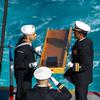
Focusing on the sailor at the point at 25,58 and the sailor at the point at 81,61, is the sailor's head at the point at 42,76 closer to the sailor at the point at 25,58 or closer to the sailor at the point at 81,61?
the sailor at the point at 81,61

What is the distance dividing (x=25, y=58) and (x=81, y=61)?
79cm

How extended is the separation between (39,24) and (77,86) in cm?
925

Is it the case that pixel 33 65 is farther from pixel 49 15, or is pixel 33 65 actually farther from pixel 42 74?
pixel 49 15

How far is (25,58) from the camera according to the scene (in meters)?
7.03

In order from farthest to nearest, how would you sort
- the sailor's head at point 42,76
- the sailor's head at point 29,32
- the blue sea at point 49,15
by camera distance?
the blue sea at point 49,15 → the sailor's head at point 29,32 → the sailor's head at point 42,76

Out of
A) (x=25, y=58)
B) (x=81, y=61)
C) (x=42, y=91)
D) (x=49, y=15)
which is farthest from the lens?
(x=49, y=15)

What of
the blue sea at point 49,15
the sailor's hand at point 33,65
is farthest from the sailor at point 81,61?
the blue sea at point 49,15

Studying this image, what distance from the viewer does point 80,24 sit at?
6863 mm

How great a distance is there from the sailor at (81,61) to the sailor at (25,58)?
538mm

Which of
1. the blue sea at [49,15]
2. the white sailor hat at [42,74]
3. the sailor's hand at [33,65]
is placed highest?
the white sailor hat at [42,74]

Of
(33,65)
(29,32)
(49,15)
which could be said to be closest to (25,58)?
(33,65)

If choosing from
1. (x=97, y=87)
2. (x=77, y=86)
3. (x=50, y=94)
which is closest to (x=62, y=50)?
(x=77, y=86)

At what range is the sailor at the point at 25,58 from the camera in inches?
273

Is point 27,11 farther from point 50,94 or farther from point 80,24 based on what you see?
point 50,94
